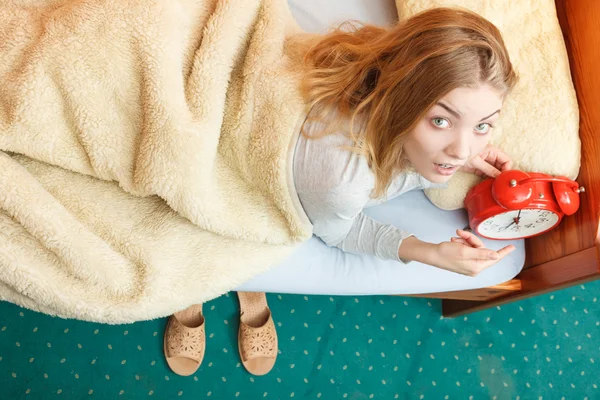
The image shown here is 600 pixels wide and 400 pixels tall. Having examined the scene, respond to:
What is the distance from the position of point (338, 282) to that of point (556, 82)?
1.98 feet

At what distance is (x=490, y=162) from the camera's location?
3.66 ft

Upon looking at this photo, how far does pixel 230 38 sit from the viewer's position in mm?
975

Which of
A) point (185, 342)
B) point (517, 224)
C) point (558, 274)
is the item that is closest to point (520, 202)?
point (517, 224)

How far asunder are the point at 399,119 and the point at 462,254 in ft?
0.92

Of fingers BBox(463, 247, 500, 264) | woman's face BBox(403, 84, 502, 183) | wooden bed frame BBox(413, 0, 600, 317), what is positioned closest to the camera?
woman's face BBox(403, 84, 502, 183)

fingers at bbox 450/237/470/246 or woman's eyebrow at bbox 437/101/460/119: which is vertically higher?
woman's eyebrow at bbox 437/101/460/119

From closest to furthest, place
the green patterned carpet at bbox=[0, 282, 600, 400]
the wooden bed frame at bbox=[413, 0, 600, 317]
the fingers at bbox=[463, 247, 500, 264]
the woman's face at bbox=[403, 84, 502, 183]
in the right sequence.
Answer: the woman's face at bbox=[403, 84, 502, 183] < the fingers at bbox=[463, 247, 500, 264] < the wooden bed frame at bbox=[413, 0, 600, 317] < the green patterned carpet at bbox=[0, 282, 600, 400]

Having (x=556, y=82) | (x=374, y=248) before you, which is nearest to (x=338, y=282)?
(x=374, y=248)

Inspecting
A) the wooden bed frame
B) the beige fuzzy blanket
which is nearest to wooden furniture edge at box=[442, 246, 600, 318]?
the wooden bed frame

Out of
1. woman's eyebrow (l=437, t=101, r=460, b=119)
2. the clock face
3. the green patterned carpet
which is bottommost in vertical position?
the green patterned carpet

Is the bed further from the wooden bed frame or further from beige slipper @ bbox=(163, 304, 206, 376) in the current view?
beige slipper @ bbox=(163, 304, 206, 376)

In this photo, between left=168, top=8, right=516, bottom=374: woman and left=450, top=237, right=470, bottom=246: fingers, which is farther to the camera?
left=450, top=237, right=470, bottom=246: fingers

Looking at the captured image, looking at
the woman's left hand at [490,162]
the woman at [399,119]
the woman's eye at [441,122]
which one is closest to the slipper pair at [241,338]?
the woman at [399,119]

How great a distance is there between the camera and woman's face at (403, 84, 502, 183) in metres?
0.82
